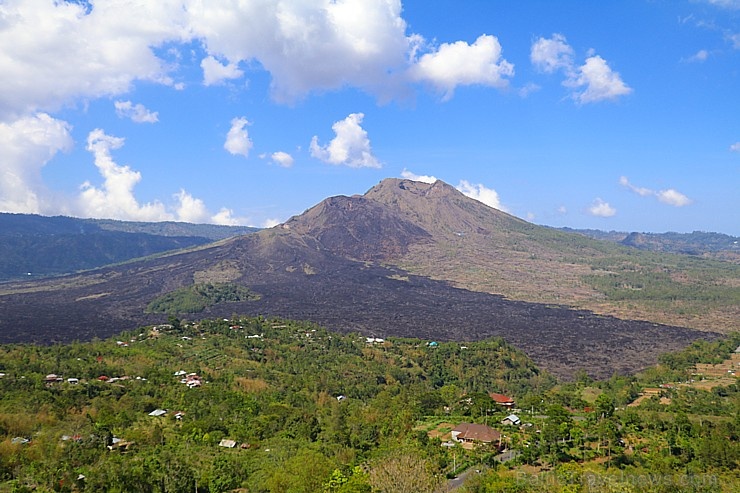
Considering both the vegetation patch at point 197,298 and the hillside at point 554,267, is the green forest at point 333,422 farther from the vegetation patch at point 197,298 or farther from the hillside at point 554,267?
the hillside at point 554,267

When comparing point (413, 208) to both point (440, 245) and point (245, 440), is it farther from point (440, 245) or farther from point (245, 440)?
point (245, 440)

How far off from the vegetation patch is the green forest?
1187 inches

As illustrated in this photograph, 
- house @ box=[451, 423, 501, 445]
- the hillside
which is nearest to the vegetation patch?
the hillside

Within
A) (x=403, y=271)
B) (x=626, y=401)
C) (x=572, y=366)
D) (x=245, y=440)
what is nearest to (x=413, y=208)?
Answer: (x=403, y=271)

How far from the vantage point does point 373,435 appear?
2581cm

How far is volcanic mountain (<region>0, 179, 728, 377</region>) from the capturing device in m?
62.0

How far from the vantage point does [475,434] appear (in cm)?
2402

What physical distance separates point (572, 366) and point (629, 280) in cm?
5888

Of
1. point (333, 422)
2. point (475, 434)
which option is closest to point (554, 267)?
point (333, 422)

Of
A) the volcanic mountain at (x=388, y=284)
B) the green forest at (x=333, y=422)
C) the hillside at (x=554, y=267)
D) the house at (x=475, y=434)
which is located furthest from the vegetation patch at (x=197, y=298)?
the house at (x=475, y=434)

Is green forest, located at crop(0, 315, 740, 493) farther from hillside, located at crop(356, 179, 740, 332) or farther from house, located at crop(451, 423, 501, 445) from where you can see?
hillside, located at crop(356, 179, 740, 332)

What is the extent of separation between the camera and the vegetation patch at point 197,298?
78675mm

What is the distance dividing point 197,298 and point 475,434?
67.0m

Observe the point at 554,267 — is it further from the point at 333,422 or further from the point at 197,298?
the point at 333,422
